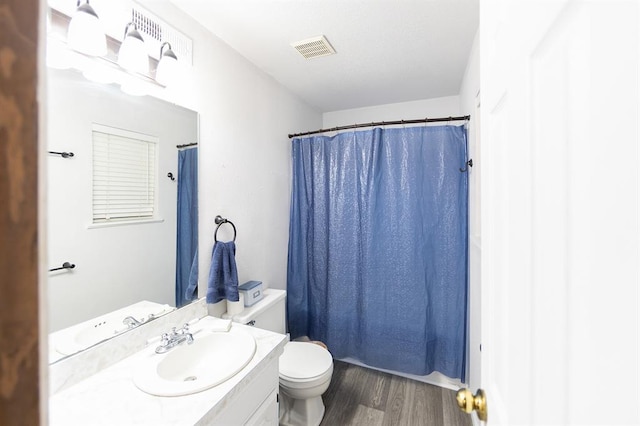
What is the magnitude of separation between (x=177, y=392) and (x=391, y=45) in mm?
2034

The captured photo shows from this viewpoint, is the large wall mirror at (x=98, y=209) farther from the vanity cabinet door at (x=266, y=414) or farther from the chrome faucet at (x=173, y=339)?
the vanity cabinet door at (x=266, y=414)

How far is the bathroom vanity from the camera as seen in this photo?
A: 2.70 feet

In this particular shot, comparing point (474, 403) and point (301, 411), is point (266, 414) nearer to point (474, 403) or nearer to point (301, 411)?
point (301, 411)

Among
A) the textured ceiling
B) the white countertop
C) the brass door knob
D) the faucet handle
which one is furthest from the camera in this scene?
the textured ceiling

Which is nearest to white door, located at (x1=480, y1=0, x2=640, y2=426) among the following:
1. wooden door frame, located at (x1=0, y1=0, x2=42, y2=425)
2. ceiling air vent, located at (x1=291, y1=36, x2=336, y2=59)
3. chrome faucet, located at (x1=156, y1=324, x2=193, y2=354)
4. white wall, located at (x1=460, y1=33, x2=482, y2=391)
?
wooden door frame, located at (x1=0, y1=0, x2=42, y2=425)

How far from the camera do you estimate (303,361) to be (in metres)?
1.71

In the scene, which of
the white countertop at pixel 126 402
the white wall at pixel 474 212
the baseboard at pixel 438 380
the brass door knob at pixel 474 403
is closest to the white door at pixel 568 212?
the brass door knob at pixel 474 403

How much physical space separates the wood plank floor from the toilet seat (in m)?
0.38

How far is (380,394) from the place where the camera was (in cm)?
196

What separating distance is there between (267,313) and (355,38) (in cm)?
180

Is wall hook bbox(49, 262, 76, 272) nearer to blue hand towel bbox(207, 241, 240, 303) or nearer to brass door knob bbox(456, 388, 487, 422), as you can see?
blue hand towel bbox(207, 241, 240, 303)

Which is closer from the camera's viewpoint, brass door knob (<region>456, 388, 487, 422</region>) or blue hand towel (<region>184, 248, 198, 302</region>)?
brass door knob (<region>456, 388, 487, 422</region>)

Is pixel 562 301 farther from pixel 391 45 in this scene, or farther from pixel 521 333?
pixel 391 45

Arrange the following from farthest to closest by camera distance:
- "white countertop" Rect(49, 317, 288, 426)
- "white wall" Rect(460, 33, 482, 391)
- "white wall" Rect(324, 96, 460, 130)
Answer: "white wall" Rect(324, 96, 460, 130)
"white wall" Rect(460, 33, 482, 391)
"white countertop" Rect(49, 317, 288, 426)
